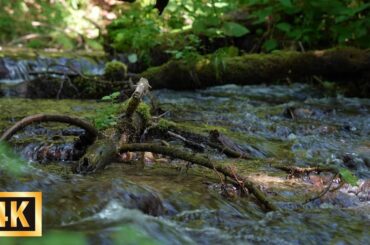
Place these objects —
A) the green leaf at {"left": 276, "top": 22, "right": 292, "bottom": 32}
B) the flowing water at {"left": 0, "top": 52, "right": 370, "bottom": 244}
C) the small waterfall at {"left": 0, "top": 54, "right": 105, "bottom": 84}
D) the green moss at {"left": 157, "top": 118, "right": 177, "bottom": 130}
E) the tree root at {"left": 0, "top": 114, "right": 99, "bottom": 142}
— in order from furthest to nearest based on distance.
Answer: the small waterfall at {"left": 0, "top": 54, "right": 105, "bottom": 84} < the green leaf at {"left": 276, "top": 22, "right": 292, "bottom": 32} < the green moss at {"left": 157, "top": 118, "right": 177, "bottom": 130} < the tree root at {"left": 0, "top": 114, "right": 99, "bottom": 142} < the flowing water at {"left": 0, "top": 52, "right": 370, "bottom": 244}

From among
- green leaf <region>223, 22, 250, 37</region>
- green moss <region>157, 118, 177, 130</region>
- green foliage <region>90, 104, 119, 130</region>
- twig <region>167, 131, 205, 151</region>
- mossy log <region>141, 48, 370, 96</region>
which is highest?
green leaf <region>223, 22, 250, 37</region>

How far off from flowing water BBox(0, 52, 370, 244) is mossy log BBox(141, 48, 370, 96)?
196 centimetres

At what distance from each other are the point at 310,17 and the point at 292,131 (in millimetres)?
3752

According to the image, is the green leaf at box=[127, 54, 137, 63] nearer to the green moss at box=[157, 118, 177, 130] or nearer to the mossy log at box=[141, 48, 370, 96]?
the mossy log at box=[141, 48, 370, 96]

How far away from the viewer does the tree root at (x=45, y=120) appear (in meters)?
2.86

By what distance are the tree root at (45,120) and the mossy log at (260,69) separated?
13.4 ft

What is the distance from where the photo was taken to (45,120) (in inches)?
118

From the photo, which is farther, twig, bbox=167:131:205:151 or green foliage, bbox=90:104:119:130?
twig, bbox=167:131:205:151

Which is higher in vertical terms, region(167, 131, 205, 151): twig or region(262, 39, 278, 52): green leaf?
region(262, 39, 278, 52): green leaf

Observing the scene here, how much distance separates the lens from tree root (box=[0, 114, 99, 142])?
113 inches

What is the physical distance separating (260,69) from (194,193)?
4.70m

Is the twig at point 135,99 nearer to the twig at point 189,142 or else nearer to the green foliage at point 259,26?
the twig at point 189,142

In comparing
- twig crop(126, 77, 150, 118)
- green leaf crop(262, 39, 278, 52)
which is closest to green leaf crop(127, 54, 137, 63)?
green leaf crop(262, 39, 278, 52)

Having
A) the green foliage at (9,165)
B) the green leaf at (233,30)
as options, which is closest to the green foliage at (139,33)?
the green leaf at (233,30)
